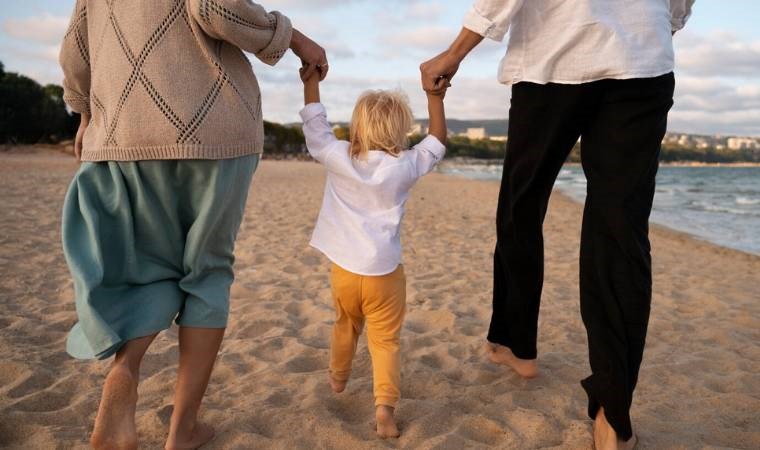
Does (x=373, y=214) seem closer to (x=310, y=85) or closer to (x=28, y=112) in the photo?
(x=310, y=85)

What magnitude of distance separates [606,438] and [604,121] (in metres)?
1.06

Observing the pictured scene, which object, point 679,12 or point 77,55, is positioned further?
point 679,12

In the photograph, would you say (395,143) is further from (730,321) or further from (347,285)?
(730,321)

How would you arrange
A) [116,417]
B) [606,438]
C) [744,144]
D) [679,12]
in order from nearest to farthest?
1. [116,417]
2. [606,438]
3. [679,12]
4. [744,144]

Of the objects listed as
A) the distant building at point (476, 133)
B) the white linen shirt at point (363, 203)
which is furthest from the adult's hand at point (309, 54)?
the distant building at point (476, 133)

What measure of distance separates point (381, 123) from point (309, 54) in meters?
0.37

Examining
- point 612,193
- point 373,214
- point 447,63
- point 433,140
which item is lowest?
point 373,214

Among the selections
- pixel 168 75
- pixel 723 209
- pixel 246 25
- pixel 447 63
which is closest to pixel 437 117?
pixel 447 63

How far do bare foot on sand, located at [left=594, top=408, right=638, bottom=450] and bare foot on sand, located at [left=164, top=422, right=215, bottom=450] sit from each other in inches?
52.0

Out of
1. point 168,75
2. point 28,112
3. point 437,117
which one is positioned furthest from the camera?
point 28,112

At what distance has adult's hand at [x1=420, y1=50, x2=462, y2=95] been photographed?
7.04 ft

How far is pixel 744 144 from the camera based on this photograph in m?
91.8

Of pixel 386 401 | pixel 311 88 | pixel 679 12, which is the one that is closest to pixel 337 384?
pixel 386 401

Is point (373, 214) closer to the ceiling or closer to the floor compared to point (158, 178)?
closer to the floor
